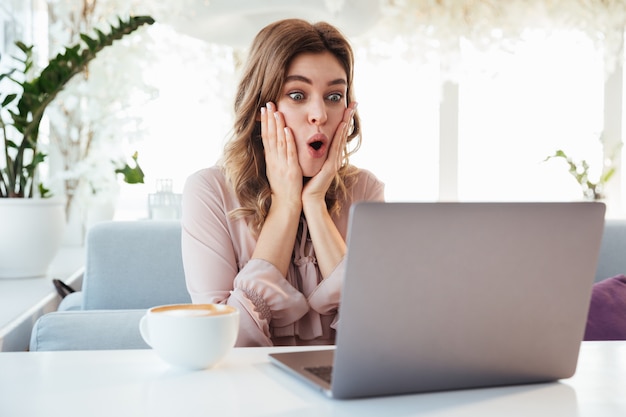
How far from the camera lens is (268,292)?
142cm

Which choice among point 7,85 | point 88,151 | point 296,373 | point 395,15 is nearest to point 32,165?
point 7,85

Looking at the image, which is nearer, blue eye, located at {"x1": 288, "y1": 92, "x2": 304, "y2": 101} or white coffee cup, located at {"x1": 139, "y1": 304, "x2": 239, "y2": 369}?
white coffee cup, located at {"x1": 139, "y1": 304, "x2": 239, "y2": 369}

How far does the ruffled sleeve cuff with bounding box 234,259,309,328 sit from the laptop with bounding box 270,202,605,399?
569 mm

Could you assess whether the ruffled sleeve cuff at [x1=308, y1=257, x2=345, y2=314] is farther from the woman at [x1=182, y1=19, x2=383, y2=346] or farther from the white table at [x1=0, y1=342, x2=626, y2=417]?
the white table at [x1=0, y1=342, x2=626, y2=417]

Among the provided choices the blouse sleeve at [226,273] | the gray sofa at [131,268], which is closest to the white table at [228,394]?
the blouse sleeve at [226,273]

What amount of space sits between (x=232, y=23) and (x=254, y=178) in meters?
1.06

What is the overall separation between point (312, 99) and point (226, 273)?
16.2 inches

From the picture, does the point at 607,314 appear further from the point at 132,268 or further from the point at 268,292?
the point at 132,268

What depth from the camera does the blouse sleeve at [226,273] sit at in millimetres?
1397

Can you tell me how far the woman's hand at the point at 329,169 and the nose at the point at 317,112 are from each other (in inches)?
3.0

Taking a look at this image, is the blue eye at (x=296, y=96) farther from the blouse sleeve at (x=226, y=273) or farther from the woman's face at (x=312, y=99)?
the blouse sleeve at (x=226, y=273)

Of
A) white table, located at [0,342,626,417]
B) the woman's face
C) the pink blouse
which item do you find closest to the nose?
the woman's face

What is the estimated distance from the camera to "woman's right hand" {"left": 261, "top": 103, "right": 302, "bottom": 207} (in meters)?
1.59

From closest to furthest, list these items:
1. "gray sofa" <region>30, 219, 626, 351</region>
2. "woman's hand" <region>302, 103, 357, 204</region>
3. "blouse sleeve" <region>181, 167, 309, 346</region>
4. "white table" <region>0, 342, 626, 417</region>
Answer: "white table" <region>0, 342, 626, 417</region>
"blouse sleeve" <region>181, 167, 309, 346</region>
"woman's hand" <region>302, 103, 357, 204</region>
"gray sofa" <region>30, 219, 626, 351</region>
